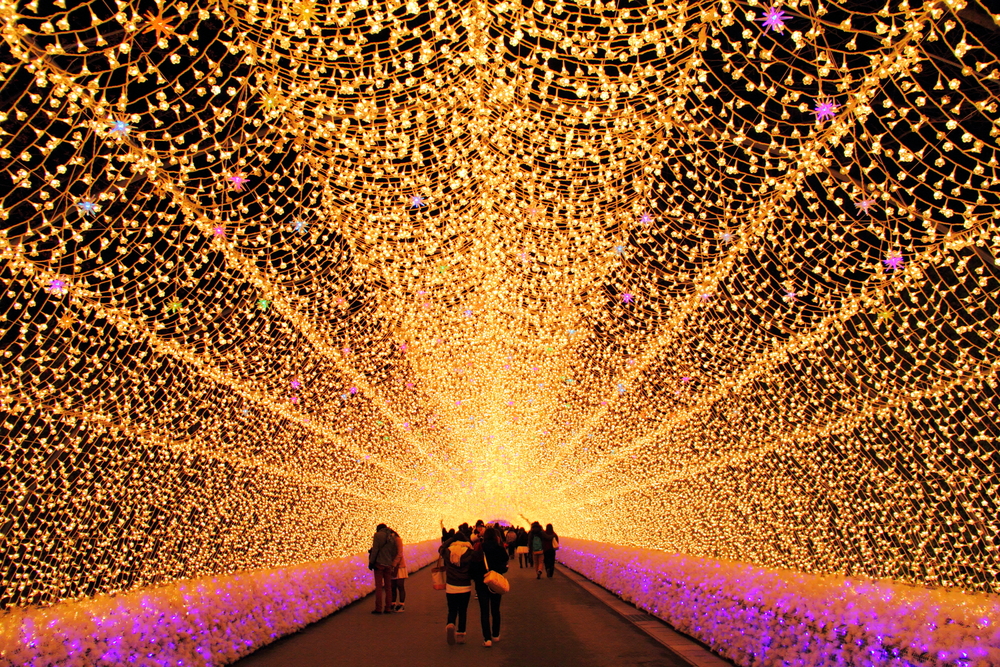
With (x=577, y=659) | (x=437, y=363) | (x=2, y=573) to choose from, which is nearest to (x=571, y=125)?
(x=577, y=659)

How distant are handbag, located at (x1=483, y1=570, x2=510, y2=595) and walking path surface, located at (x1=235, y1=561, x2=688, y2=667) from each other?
51 centimetres

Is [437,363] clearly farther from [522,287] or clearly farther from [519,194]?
[519,194]

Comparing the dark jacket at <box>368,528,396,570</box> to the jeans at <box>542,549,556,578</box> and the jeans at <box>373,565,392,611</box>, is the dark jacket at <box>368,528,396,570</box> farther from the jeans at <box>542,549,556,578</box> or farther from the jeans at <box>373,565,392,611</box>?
the jeans at <box>542,549,556,578</box>

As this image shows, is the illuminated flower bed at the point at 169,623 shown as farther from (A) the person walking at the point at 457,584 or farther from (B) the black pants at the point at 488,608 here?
(B) the black pants at the point at 488,608

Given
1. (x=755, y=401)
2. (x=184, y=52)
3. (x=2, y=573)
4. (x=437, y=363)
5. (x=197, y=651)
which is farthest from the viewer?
(x=437, y=363)

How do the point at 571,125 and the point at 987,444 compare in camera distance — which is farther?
the point at 987,444

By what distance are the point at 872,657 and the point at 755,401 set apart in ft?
19.1

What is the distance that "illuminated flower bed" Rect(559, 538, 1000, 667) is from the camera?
4.04 meters

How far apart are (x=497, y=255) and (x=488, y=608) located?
3.63 m

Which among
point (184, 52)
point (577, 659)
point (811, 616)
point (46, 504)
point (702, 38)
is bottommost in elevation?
point (577, 659)

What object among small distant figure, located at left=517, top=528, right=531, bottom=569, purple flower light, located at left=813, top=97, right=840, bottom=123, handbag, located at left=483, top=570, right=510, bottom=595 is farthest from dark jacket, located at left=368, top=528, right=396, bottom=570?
small distant figure, located at left=517, top=528, right=531, bottom=569

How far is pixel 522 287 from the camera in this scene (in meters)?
10.2

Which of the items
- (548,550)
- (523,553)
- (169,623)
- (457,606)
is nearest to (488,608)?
(457,606)

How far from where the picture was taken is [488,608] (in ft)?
25.4
